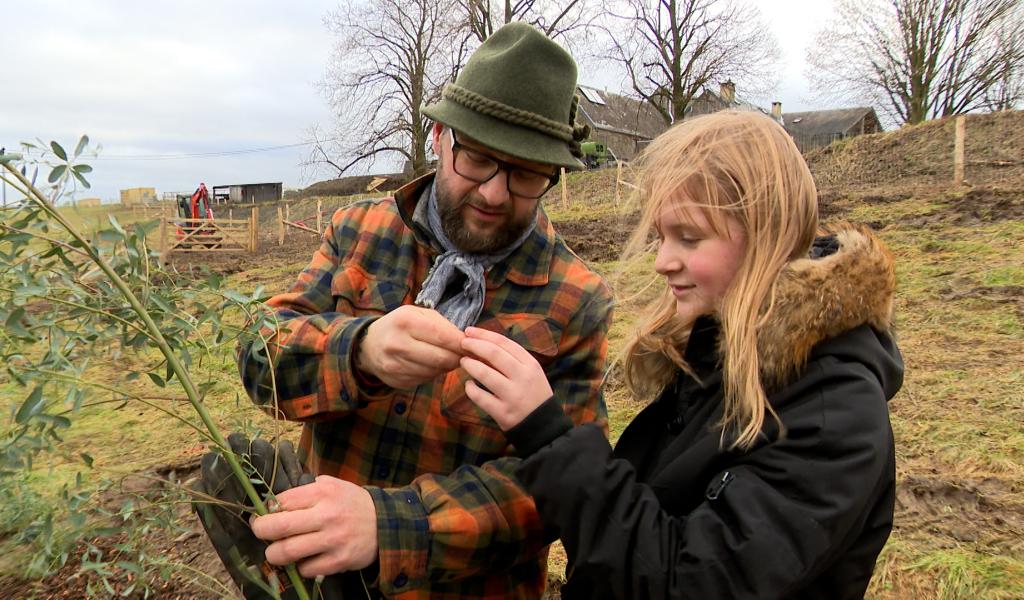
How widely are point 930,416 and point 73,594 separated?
439cm

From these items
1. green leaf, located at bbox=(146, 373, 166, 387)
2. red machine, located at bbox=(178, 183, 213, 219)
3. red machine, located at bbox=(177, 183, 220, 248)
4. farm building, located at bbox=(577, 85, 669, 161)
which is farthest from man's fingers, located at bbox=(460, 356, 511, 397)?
farm building, located at bbox=(577, 85, 669, 161)

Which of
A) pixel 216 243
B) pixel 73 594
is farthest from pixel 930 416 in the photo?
pixel 216 243

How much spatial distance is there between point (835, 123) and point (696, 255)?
47302 millimetres

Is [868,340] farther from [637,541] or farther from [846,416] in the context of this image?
[637,541]

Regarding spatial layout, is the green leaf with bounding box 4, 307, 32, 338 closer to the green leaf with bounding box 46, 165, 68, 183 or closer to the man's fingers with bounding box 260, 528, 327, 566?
the green leaf with bounding box 46, 165, 68, 183

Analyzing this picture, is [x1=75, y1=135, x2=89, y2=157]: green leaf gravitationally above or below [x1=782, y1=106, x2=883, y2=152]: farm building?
below

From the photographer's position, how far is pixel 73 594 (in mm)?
2695

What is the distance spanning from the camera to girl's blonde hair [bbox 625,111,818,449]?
1353 mm

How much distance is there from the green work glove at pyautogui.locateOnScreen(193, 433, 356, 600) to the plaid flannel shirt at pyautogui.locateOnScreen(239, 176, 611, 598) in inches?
4.8

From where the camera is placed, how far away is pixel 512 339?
180cm

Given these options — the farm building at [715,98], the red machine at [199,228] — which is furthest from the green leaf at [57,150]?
the farm building at [715,98]

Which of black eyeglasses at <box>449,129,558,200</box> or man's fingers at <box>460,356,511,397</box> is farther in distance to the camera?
black eyeglasses at <box>449,129,558,200</box>

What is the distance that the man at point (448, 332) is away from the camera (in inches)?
59.2

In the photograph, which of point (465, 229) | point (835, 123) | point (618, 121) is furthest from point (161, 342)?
point (835, 123)
